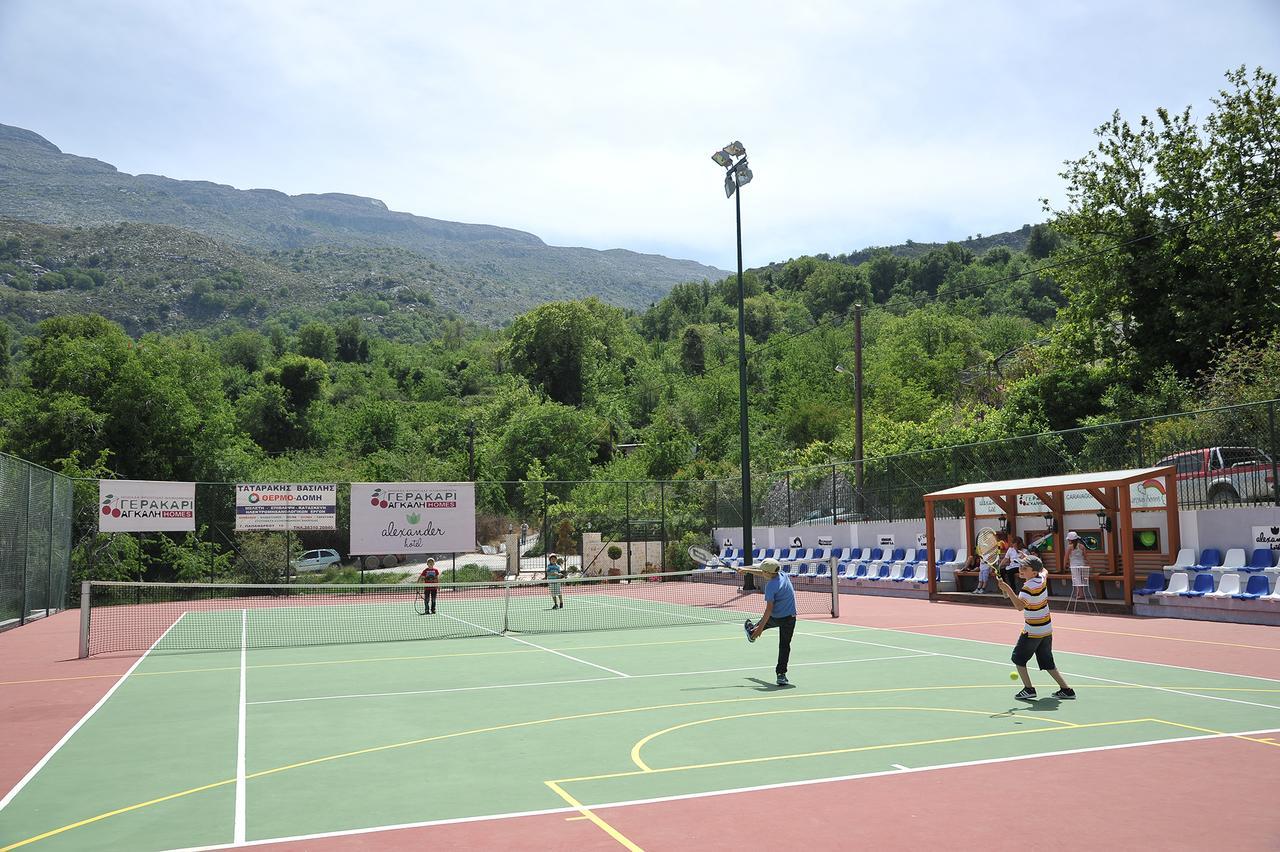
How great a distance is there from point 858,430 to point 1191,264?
45.5 ft

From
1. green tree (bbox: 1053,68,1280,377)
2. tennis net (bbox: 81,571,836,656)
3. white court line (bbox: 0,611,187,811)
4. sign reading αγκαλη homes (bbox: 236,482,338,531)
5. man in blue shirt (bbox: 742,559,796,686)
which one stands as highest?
green tree (bbox: 1053,68,1280,377)

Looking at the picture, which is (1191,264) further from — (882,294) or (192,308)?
(192,308)

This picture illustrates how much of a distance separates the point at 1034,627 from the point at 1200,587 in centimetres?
1184

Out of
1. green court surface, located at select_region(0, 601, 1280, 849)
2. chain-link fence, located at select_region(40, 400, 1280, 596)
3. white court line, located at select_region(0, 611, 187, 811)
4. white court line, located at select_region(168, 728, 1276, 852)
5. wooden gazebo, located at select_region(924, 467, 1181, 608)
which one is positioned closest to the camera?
white court line, located at select_region(168, 728, 1276, 852)

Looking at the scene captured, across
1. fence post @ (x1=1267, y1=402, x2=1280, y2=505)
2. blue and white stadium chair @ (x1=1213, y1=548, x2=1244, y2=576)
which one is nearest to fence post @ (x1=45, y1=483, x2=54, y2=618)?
blue and white stadium chair @ (x1=1213, y1=548, x2=1244, y2=576)

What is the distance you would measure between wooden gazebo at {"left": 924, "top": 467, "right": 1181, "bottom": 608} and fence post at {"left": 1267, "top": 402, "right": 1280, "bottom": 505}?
1.84 meters

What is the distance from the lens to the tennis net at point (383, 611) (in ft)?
69.8

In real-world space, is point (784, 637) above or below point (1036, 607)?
below

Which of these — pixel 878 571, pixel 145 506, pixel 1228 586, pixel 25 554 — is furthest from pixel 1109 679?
pixel 145 506

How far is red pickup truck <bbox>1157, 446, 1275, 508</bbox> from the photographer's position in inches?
835

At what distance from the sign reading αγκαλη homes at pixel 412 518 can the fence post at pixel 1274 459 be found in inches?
976

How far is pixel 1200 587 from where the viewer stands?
2080cm

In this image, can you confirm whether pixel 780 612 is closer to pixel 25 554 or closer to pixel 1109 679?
pixel 1109 679

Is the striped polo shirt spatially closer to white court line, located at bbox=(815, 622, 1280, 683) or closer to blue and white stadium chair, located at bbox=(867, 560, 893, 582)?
white court line, located at bbox=(815, 622, 1280, 683)
